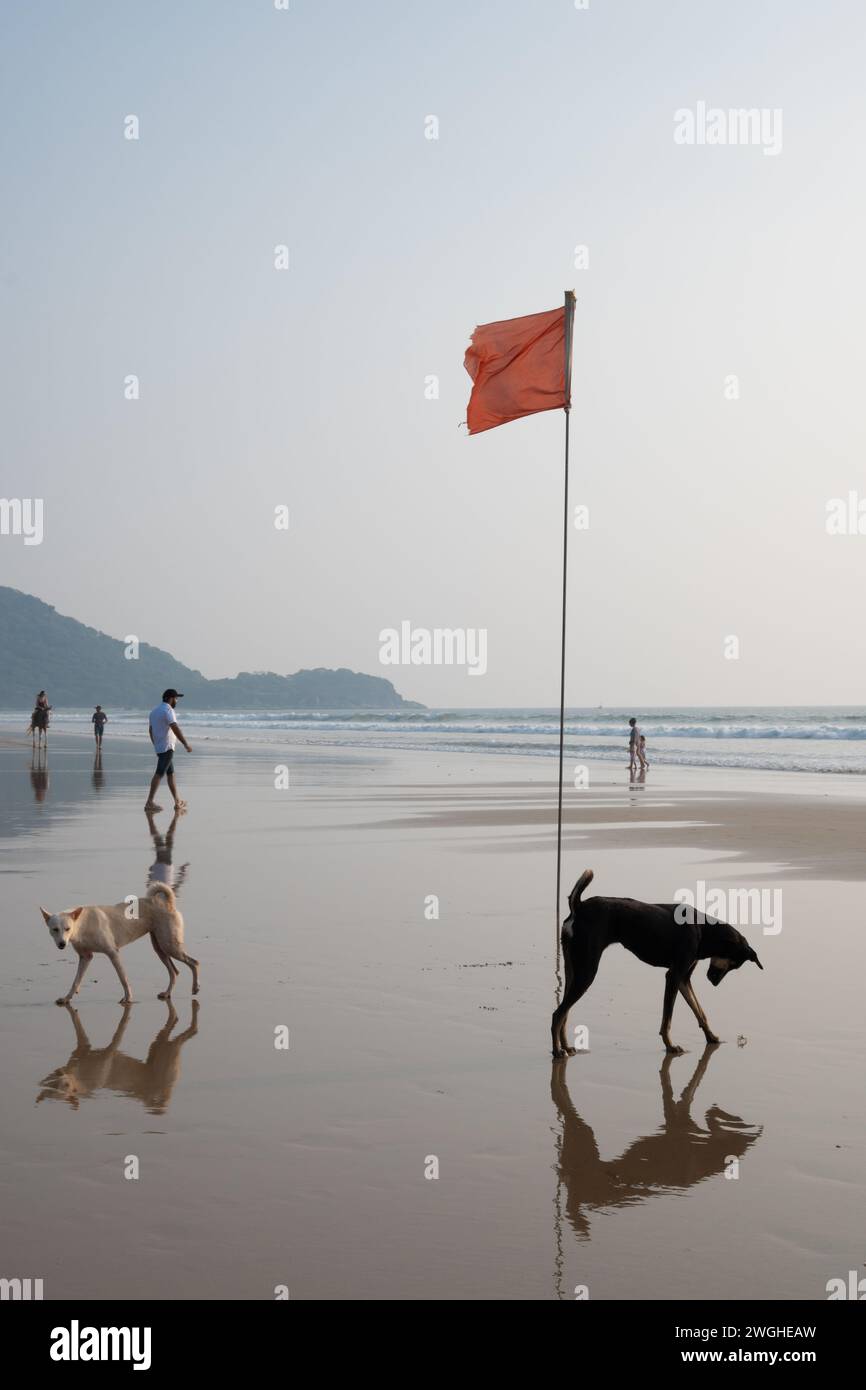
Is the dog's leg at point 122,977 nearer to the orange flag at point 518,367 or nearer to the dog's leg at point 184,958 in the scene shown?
the dog's leg at point 184,958

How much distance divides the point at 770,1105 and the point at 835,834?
41.5 feet

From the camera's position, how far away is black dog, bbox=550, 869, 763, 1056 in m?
6.69

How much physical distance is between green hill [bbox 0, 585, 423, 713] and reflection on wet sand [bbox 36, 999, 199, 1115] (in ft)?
Result: 542

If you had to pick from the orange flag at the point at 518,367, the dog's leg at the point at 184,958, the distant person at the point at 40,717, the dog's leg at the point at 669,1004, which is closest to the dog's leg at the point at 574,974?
the dog's leg at the point at 669,1004

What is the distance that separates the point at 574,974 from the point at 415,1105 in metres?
1.30

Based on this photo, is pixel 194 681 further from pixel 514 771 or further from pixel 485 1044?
pixel 485 1044

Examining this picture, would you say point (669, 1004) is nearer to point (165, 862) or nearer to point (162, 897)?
point (162, 897)

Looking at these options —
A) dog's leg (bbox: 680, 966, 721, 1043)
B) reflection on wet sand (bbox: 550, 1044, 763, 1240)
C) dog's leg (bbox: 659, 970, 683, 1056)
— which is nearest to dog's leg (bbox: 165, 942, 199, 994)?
reflection on wet sand (bbox: 550, 1044, 763, 1240)

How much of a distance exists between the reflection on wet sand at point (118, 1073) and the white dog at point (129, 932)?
0.69 meters

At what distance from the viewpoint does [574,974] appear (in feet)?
22.0

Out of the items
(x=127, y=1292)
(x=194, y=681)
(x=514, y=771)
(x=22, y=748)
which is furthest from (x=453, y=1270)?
(x=194, y=681)

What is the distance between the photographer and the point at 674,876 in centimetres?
1320

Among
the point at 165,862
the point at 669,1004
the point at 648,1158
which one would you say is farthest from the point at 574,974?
the point at 165,862

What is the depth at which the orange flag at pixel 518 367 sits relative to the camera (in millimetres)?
9820
